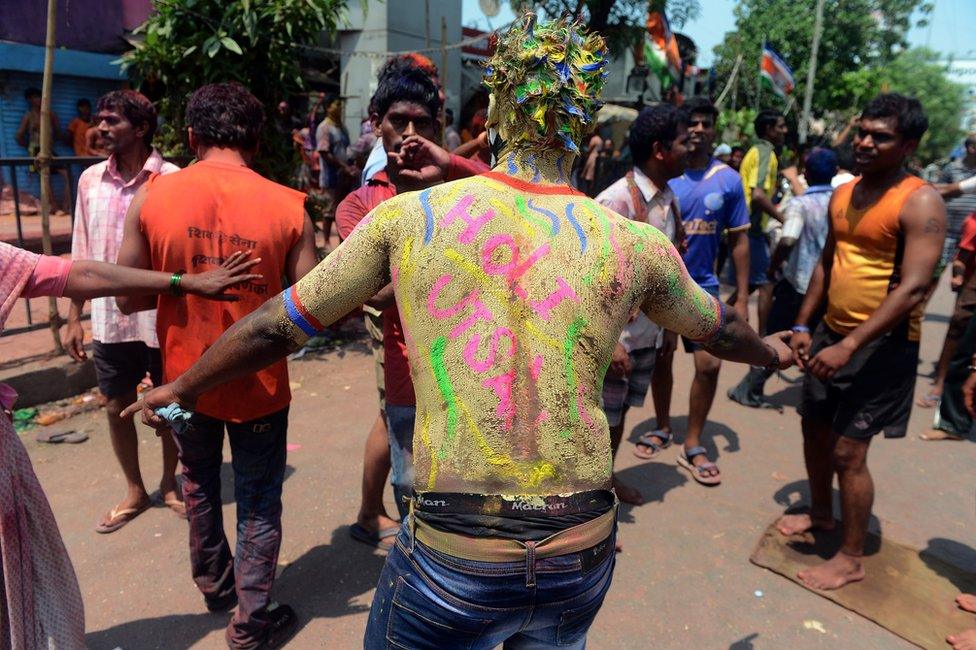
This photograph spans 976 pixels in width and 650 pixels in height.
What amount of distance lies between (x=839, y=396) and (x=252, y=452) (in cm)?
257

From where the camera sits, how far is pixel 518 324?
1.38 meters

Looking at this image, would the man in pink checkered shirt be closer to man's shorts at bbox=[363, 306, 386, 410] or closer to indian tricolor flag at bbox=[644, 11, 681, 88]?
man's shorts at bbox=[363, 306, 386, 410]

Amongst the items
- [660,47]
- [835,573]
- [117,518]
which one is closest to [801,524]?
[835,573]

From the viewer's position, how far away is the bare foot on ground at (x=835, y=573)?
302cm

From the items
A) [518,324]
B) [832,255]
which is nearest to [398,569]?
[518,324]

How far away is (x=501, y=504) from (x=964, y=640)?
2.43 m

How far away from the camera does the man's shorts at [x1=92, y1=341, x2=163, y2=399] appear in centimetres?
325

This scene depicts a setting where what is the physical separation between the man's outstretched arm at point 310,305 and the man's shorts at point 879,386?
236 centimetres

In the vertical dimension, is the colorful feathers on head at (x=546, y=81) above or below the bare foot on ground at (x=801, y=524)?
above

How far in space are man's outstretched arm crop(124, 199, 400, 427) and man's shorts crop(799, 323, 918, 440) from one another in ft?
7.75

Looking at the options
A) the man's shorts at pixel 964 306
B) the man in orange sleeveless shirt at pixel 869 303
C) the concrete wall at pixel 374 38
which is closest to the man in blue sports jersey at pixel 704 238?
the man in orange sleeveless shirt at pixel 869 303

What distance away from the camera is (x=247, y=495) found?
249 cm

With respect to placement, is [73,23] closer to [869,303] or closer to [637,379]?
[637,379]

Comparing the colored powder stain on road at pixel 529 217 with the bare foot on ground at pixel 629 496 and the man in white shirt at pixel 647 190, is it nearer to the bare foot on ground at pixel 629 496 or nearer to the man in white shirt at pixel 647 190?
the man in white shirt at pixel 647 190
